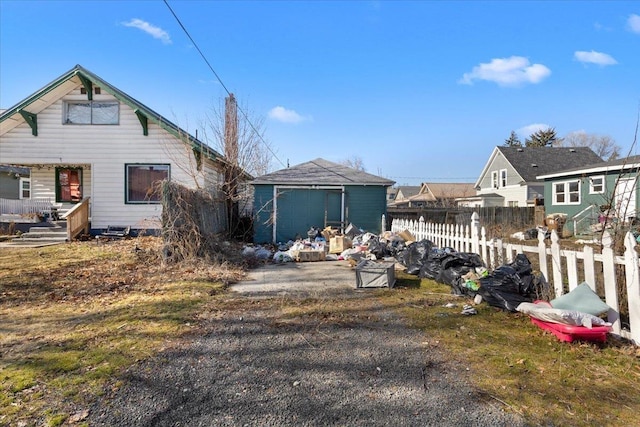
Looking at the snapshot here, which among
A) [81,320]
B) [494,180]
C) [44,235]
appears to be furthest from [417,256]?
[494,180]

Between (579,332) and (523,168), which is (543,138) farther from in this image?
(579,332)

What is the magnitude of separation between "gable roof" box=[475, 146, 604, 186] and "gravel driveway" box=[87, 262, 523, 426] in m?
30.1

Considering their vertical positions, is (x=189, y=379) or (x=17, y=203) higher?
(x=17, y=203)

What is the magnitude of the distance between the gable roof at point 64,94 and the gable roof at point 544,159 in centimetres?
2661

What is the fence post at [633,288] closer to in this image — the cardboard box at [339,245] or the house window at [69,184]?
the cardboard box at [339,245]

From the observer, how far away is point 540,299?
4.74 metres

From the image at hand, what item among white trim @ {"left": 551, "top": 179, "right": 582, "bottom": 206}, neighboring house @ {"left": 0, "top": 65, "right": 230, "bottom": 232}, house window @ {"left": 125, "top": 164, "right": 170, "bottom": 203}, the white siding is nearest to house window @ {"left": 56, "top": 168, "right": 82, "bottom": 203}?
neighboring house @ {"left": 0, "top": 65, "right": 230, "bottom": 232}

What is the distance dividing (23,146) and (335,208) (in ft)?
38.3

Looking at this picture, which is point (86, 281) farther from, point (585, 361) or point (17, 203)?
point (17, 203)

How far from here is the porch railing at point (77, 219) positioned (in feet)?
40.1

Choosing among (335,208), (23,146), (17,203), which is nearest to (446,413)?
(335,208)

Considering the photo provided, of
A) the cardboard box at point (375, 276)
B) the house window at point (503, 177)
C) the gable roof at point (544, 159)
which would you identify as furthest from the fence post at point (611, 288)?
the house window at point (503, 177)

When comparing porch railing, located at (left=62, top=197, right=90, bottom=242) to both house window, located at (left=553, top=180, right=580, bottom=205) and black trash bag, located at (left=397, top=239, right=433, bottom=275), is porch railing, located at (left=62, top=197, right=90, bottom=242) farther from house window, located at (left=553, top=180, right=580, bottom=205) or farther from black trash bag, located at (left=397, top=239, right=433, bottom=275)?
house window, located at (left=553, top=180, right=580, bottom=205)

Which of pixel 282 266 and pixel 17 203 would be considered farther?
pixel 17 203
